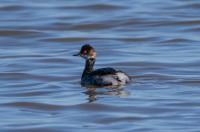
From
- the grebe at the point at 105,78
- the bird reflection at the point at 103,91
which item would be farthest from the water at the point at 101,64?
the grebe at the point at 105,78

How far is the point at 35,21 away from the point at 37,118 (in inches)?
456

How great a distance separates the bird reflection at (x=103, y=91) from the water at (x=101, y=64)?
0.02 m

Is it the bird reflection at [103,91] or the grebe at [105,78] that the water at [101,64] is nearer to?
the bird reflection at [103,91]

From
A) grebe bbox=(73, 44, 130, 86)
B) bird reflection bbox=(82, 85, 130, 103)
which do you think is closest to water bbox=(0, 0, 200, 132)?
bird reflection bbox=(82, 85, 130, 103)

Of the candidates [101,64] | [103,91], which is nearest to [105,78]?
[103,91]

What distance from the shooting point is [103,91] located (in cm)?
1048

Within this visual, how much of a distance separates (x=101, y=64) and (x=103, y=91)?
3139 millimetres

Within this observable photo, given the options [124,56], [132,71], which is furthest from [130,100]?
[124,56]

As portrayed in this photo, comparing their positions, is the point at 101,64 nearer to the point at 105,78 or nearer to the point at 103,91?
the point at 105,78

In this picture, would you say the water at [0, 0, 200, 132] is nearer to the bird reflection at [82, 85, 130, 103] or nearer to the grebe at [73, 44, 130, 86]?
the bird reflection at [82, 85, 130, 103]

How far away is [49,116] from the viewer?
8.81 m

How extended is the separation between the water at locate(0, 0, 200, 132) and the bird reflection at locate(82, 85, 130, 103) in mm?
19

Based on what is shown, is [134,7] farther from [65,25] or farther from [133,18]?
[65,25]

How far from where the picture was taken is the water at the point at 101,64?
8.58 m
